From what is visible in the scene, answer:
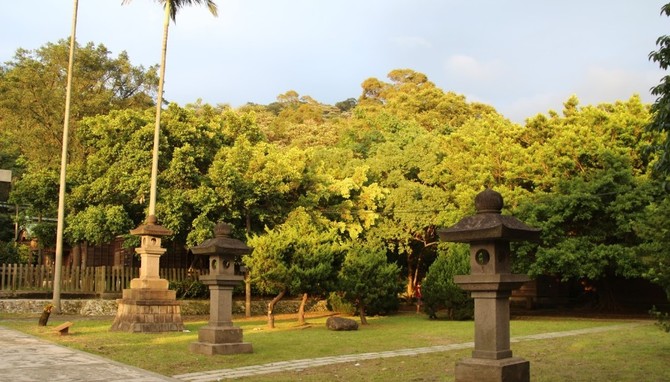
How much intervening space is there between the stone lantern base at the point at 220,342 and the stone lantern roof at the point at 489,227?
6201 millimetres

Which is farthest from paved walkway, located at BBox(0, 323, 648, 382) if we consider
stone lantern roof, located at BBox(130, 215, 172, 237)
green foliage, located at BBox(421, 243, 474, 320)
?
green foliage, located at BBox(421, 243, 474, 320)

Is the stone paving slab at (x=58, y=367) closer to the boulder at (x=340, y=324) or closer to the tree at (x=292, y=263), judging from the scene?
the tree at (x=292, y=263)

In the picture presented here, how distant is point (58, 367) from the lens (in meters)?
9.97

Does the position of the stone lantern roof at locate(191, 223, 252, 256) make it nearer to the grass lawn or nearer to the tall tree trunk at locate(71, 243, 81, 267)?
the grass lawn

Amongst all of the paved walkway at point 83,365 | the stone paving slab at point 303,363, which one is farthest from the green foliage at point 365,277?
the paved walkway at point 83,365

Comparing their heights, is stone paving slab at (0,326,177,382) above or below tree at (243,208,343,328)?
below

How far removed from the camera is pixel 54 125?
28.2m

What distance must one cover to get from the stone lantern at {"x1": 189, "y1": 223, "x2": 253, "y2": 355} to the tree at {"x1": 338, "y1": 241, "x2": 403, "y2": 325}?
793 centimetres

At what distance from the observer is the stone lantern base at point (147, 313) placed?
1702cm

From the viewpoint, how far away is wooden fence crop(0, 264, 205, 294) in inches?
923

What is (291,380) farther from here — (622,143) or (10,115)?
(10,115)

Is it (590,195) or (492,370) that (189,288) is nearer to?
(590,195)

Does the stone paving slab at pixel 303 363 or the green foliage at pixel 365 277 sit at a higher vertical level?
the green foliage at pixel 365 277

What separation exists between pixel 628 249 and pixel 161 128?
677 inches
